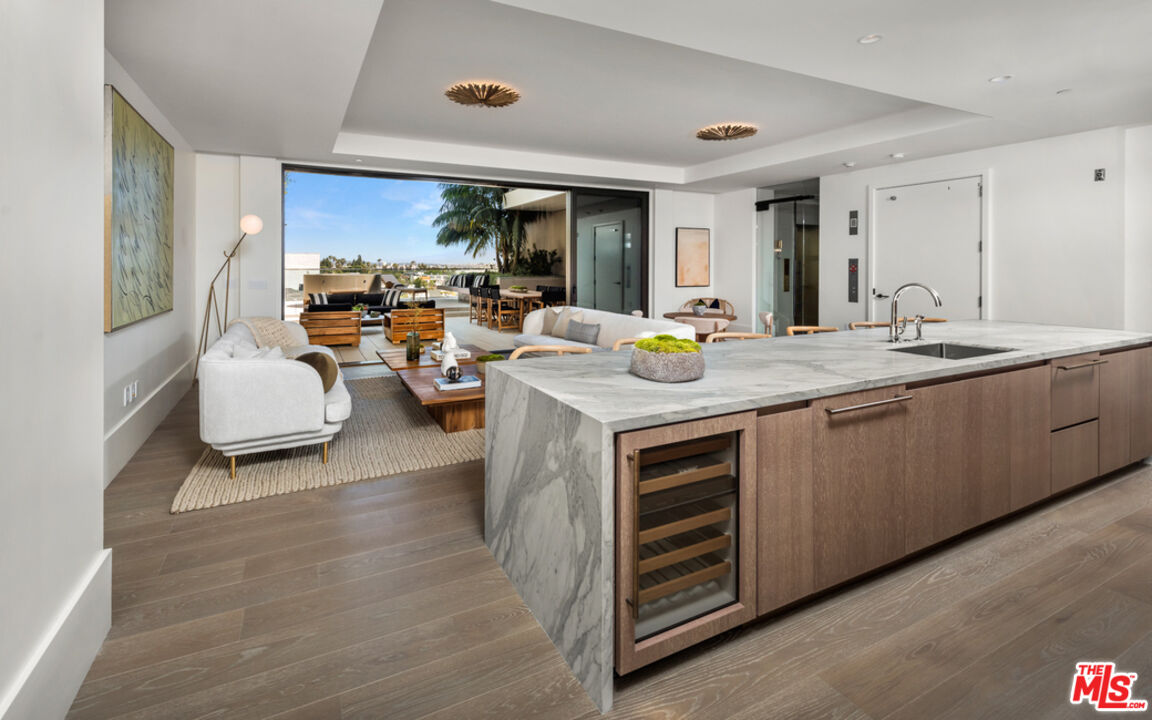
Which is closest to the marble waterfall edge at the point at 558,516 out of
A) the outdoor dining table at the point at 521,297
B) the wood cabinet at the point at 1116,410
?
the wood cabinet at the point at 1116,410

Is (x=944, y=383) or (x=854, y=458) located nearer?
(x=854, y=458)

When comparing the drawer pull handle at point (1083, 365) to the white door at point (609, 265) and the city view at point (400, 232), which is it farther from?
the city view at point (400, 232)

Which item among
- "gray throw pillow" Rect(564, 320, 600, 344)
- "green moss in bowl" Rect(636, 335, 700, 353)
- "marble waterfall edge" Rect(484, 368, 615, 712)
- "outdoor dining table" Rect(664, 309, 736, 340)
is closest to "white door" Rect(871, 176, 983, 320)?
"outdoor dining table" Rect(664, 309, 736, 340)

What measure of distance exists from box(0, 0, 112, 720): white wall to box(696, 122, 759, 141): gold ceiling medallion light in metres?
4.98

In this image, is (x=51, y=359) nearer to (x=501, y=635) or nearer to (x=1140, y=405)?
(x=501, y=635)

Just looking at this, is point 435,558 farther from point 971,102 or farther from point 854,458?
point 971,102

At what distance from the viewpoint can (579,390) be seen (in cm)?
185

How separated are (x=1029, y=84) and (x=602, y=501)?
4.23 m

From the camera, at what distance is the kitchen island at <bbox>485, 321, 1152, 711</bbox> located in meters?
1.55

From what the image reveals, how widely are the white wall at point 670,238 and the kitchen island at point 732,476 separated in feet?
19.5

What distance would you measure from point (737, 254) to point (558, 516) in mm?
7492

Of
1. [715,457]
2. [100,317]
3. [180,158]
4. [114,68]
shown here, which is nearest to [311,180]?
[180,158]

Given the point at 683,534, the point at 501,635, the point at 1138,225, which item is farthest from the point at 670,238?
the point at 501,635

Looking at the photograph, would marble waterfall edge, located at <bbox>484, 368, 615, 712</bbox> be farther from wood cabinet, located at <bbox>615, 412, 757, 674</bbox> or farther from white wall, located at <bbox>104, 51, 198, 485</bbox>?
white wall, located at <bbox>104, 51, 198, 485</bbox>
